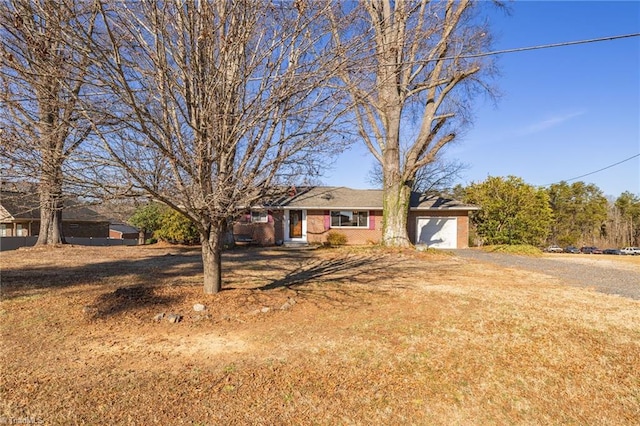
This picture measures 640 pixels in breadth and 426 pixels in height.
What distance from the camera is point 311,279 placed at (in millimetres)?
8156

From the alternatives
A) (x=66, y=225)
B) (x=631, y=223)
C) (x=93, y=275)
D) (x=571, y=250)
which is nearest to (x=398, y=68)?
(x=93, y=275)

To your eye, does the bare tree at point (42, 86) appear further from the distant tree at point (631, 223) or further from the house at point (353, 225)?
the distant tree at point (631, 223)

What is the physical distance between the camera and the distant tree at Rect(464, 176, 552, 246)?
61.3 feet

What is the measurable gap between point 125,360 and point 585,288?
344 inches

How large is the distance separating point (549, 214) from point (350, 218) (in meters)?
11.0

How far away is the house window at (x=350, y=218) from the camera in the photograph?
2039 centimetres

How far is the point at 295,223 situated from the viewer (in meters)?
20.6

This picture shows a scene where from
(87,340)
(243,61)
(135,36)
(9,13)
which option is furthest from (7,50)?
(87,340)

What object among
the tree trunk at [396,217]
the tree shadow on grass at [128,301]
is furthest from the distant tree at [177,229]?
the tree shadow on grass at [128,301]

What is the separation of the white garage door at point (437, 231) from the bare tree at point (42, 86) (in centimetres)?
1837

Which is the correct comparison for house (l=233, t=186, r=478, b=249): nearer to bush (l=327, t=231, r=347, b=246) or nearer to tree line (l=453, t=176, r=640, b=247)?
bush (l=327, t=231, r=347, b=246)

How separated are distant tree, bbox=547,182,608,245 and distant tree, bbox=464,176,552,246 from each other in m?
14.7

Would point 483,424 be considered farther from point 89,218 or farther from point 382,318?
point 89,218

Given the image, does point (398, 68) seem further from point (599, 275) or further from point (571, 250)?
point (571, 250)
